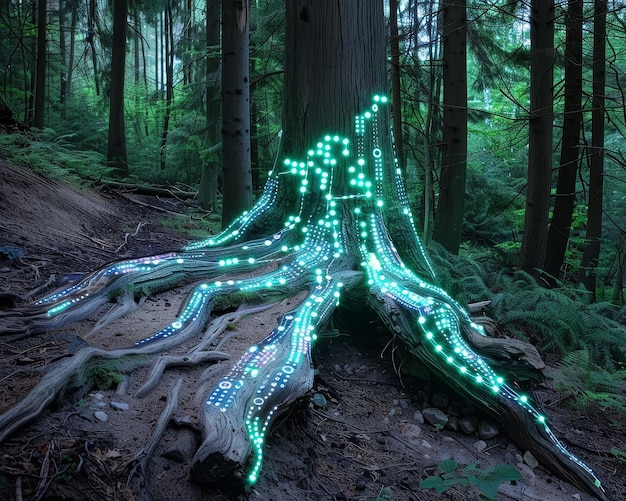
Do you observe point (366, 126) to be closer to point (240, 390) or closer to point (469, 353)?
point (469, 353)

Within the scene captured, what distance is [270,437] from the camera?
315 cm

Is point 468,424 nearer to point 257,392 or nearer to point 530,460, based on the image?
point 530,460

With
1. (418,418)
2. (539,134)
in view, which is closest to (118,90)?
(539,134)

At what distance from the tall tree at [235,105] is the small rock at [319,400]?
4788 mm

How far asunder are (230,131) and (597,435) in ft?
20.1

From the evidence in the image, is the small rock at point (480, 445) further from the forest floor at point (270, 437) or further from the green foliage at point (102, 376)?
the green foliage at point (102, 376)

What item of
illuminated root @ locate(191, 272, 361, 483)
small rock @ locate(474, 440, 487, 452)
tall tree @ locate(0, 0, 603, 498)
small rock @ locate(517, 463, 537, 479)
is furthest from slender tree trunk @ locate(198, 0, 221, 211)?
small rock @ locate(517, 463, 537, 479)

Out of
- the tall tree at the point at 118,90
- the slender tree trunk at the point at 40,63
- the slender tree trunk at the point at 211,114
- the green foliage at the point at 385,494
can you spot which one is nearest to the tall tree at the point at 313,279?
the green foliage at the point at 385,494

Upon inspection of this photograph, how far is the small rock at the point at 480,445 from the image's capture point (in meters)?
3.91

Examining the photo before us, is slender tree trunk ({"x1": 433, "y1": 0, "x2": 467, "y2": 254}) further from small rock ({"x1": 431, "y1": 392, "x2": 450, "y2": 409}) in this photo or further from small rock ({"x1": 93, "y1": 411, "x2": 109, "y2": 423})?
small rock ({"x1": 93, "y1": 411, "x2": 109, "y2": 423})

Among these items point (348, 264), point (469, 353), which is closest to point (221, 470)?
point (469, 353)

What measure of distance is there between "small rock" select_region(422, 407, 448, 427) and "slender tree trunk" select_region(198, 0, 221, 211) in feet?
29.1

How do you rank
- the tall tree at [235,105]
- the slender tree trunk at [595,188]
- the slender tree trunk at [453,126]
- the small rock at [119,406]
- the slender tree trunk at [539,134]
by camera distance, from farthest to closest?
the slender tree trunk at [595,188], the slender tree trunk at [453,126], the slender tree trunk at [539,134], the tall tree at [235,105], the small rock at [119,406]

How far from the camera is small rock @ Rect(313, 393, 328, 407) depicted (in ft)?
12.8
